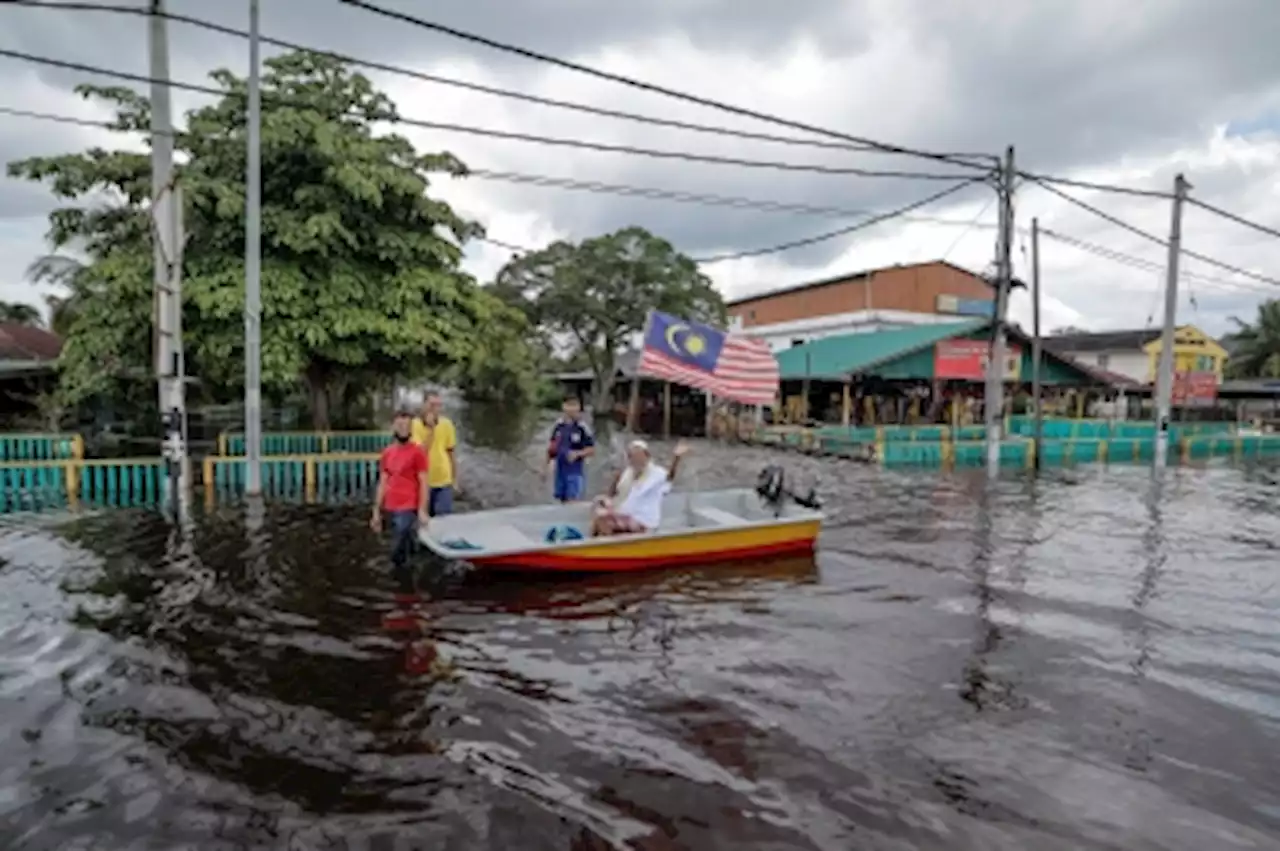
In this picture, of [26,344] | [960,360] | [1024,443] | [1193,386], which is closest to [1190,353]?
[1193,386]

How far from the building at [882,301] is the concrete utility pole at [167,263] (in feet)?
125

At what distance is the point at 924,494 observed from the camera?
59.3 feet

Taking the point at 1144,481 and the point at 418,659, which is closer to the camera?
the point at 418,659

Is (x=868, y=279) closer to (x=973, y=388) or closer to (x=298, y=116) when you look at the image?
(x=973, y=388)

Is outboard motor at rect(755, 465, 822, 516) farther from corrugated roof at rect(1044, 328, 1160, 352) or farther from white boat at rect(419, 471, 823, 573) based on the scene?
corrugated roof at rect(1044, 328, 1160, 352)

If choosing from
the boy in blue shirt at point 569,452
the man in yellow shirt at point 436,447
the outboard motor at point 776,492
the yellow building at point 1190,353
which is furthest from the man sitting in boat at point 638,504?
the yellow building at point 1190,353

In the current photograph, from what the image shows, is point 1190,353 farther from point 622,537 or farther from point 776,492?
point 622,537

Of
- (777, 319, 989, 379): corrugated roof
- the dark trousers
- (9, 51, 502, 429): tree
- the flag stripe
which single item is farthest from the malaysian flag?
(777, 319, 989, 379): corrugated roof

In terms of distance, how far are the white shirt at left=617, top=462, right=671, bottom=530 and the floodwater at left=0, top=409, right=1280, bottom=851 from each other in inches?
27.8

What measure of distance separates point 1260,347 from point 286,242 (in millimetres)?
59182

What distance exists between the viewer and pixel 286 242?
15.2m

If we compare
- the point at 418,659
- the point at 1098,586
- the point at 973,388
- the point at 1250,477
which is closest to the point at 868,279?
the point at 973,388

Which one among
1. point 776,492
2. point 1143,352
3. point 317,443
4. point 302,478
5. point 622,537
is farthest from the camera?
point 1143,352

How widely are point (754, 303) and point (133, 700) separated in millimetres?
53031
